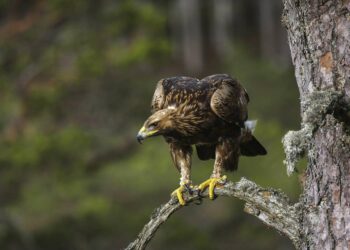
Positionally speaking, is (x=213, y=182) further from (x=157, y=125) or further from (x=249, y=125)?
(x=249, y=125)

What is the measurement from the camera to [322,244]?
3.82 metres

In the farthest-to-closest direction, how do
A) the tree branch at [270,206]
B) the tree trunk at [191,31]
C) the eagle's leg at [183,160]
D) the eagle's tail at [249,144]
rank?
1. the tree trunk at [191,31]
2. the eagle's tail at [249,144]
3. the eagle's leg at [183,160]
4. the tree branch at [270,206]

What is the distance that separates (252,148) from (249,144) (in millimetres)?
46

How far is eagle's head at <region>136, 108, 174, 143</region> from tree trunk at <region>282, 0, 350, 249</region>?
1428 millimetres

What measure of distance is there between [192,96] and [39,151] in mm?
4956

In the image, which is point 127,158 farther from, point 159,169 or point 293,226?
point 293,226

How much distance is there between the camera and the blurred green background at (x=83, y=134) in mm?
10461

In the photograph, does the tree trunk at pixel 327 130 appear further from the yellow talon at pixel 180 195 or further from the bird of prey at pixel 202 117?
the bird of prey at pixel 202 117

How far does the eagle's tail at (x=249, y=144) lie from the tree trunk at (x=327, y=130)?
171cm

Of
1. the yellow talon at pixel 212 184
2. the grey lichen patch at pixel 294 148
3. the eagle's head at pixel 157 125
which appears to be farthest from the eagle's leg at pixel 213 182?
the grey lichen patch at pixel 294 148

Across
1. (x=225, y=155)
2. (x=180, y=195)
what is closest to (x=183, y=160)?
(x=225, y=155)

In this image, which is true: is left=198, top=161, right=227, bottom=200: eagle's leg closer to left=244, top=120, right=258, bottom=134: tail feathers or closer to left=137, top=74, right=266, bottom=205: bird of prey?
left=137, top=74, right=266, bottom=205: bird of prey

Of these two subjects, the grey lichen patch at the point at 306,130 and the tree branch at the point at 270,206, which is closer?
the grey lichen patch at the point at 306,130

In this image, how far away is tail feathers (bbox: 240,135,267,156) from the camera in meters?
5.71
